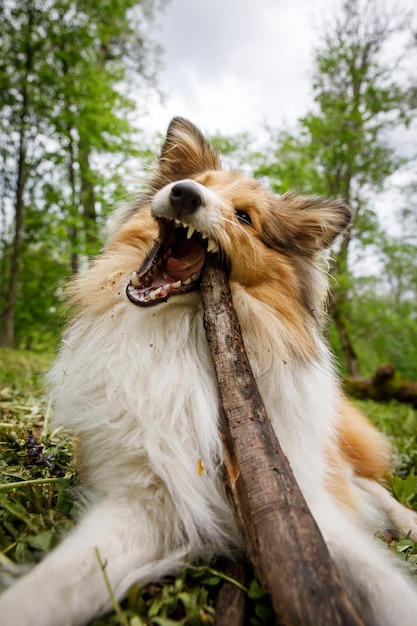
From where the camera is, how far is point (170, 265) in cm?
239

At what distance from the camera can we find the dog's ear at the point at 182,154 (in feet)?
9.98

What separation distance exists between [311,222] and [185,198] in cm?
100

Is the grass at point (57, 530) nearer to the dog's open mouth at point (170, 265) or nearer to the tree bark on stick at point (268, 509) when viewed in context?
the tree bark on stick at point (268, 509)

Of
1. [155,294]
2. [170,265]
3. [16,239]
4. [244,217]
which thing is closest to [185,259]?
[170,265]

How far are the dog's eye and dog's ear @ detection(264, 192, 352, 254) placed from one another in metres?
0.20

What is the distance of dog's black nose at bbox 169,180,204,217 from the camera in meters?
2.17

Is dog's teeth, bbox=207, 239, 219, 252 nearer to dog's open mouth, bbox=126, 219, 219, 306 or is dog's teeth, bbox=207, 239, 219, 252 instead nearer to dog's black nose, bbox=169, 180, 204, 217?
dog's open mouth, bbox=126, 219, 219, 306

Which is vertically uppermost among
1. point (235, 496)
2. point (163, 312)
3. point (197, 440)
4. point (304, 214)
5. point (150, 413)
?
point (304, 214)

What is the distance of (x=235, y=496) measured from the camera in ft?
5.25

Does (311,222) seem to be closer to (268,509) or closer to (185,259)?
(185,259)

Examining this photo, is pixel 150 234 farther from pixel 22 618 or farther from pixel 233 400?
pixel 22 618

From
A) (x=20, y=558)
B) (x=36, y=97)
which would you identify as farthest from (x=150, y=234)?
(x=36, y=97)

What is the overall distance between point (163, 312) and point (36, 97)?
1228 centimetres

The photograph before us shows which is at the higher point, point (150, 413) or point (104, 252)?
point (104, 252)
